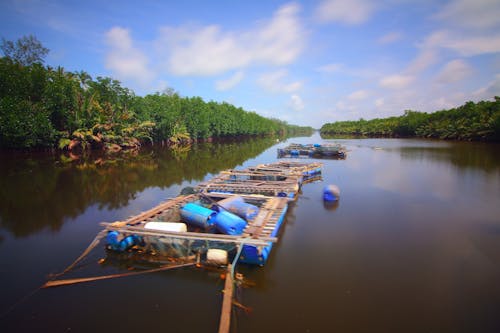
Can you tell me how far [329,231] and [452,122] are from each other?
56486 millimetres

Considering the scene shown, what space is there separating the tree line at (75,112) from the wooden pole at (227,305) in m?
23.2

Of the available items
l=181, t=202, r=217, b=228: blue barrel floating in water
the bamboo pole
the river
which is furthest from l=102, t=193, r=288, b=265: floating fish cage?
the river

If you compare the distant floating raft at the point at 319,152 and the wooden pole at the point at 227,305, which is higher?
the distant floating raft at the point at 319,152

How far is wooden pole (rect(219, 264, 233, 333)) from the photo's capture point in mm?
3887

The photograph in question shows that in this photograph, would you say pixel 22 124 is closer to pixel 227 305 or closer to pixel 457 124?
pixel 227 305

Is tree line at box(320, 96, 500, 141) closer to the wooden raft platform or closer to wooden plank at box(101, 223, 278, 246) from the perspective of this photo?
the wooden raft platform

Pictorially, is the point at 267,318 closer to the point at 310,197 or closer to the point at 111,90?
the point at 310,197

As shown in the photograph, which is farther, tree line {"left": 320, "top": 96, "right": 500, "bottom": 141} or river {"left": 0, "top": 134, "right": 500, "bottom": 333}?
tree line {"left": 320, "top": 96, "right": 500, "bottom": 141}

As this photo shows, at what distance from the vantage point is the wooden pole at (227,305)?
12.8 feet

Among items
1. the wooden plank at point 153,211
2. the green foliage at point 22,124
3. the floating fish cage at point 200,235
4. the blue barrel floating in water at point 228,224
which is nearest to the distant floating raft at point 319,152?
the wooden plank at point 153,211

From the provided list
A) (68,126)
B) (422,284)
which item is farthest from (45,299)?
(68,126)

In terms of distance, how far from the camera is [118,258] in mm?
6203

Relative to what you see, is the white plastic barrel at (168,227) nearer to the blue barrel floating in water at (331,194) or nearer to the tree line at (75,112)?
the blue barrel floating in water at (331,194)

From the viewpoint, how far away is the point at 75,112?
25625 mm
